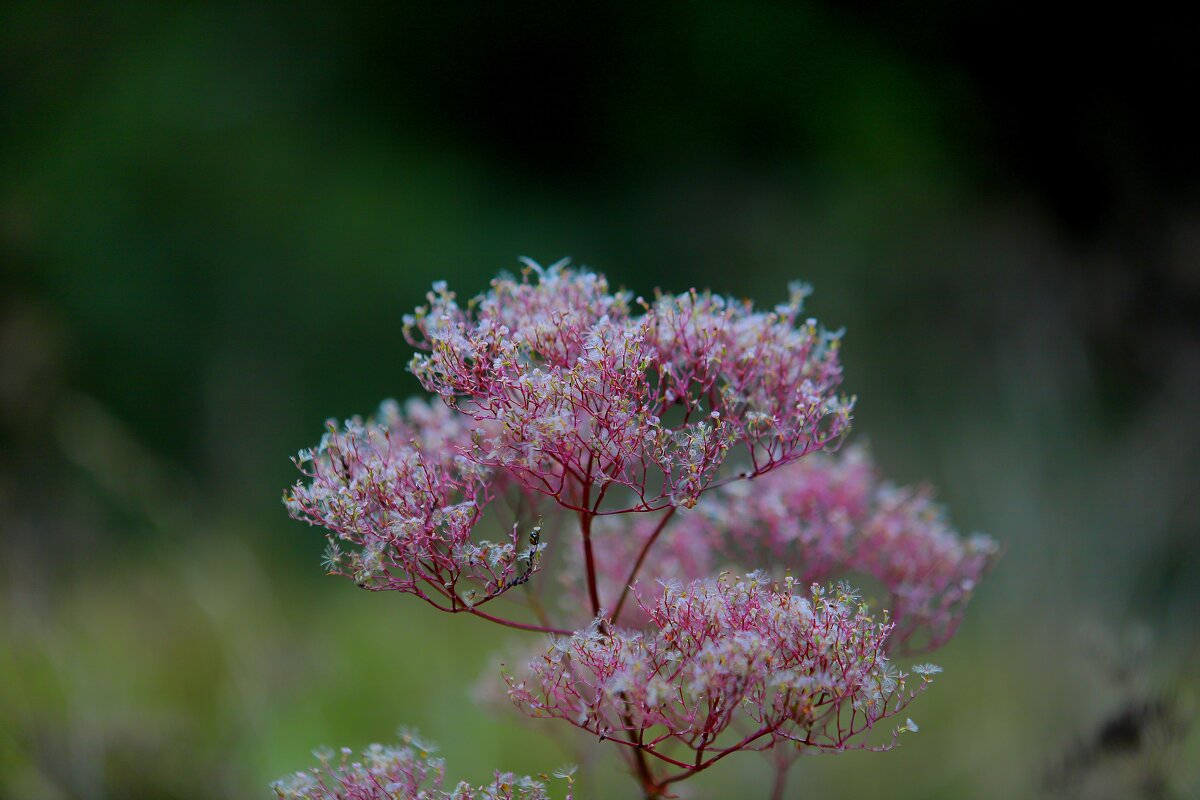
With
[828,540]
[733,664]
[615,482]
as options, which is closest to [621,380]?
[615,482]

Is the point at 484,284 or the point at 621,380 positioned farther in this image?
the point at 484,284

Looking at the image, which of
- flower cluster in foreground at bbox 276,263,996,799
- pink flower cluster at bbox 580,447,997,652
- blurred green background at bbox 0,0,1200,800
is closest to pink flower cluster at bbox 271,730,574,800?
flower cluster in foreground at bbox 276,263,996,799

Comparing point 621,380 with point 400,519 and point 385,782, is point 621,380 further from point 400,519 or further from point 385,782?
point 385,782

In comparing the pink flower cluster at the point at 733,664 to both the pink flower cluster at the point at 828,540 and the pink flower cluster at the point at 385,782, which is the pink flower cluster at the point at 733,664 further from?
the pink flower cluster at the point at 828,540

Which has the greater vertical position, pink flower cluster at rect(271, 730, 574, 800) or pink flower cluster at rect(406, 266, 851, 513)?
pink flower cluster at rect(406, 266, 851, 513)

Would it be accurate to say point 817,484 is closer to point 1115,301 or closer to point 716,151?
point 1115,301

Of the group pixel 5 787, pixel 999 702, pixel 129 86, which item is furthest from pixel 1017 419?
pixel 129 86

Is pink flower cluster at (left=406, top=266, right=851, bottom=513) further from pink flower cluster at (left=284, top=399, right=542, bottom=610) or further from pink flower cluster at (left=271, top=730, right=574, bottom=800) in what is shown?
pink flower cluster at (left=271, top=730, right=574, bottom=800)
